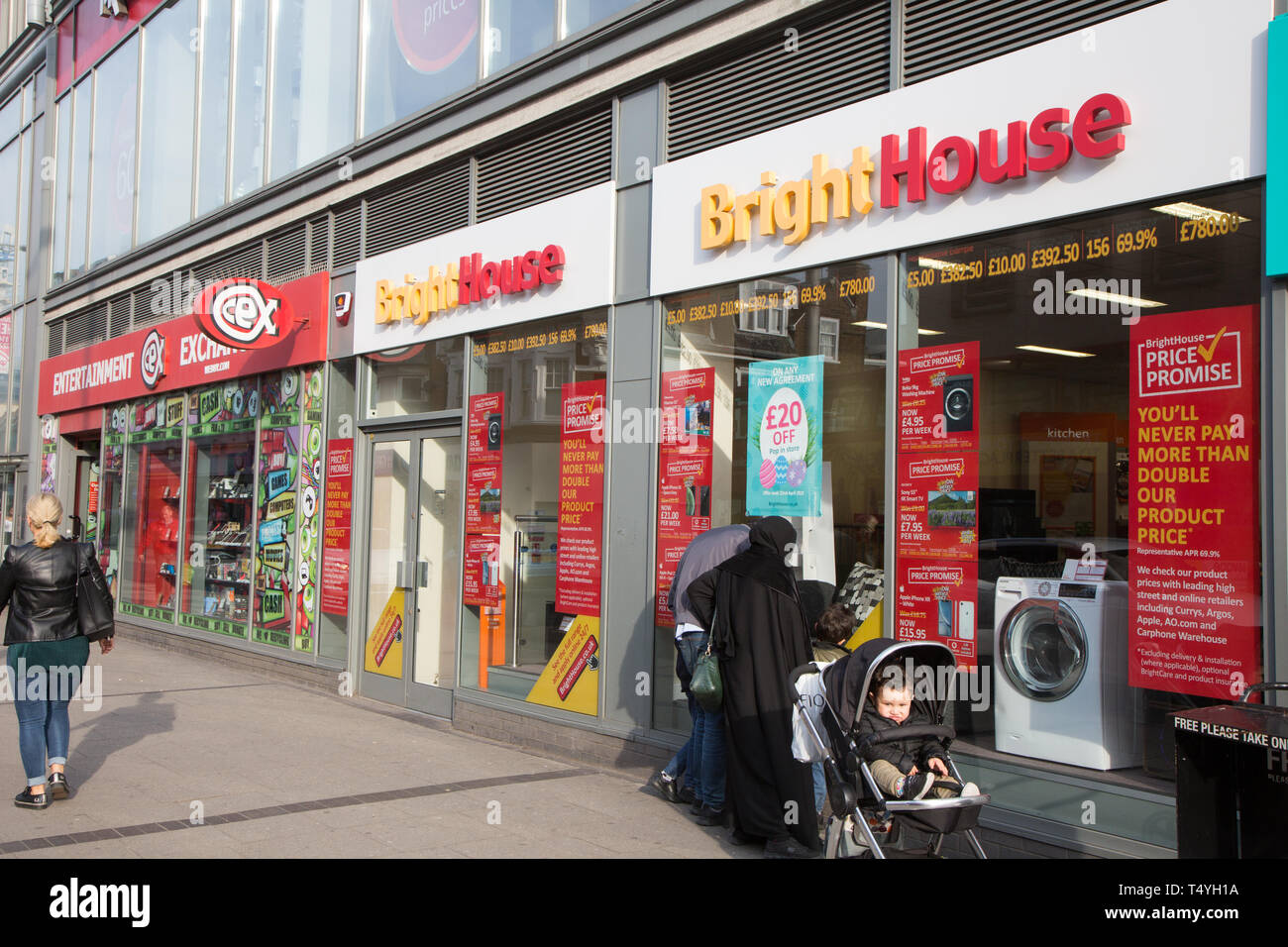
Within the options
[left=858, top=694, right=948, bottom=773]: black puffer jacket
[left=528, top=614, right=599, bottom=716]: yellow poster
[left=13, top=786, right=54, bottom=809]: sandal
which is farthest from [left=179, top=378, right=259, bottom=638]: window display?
[left=858, top=694, right=948, bottom=773]: black puffer jacket

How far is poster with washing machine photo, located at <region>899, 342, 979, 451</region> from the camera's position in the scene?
21.2 feet

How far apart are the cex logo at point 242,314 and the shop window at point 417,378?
1.70m

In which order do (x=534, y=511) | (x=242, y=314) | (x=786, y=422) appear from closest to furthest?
(x=786, y=422) < (x=534, y=511) < (x=242, y=314)

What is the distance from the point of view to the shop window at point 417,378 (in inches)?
422

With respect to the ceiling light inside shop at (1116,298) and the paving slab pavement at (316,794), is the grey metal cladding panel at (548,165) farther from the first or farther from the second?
the paving slab pavement at (316,794)

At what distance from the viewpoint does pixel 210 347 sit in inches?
586

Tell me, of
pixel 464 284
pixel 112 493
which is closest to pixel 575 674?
pixel 464 284

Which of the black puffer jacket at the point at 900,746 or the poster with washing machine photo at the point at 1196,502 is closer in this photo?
the black puffer jacket at the point at 900,746

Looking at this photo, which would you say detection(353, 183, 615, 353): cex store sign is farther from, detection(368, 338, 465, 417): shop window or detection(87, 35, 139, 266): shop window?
detection(87, 35, 139, 266): shop window

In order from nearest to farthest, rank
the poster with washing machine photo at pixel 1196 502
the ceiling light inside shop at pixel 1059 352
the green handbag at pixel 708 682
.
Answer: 1. the poster with washing machine photo at pixel 1196 502
2. the ceiling light inside shop at pixel 1059 352
3. the green handbag at pixel 708 682

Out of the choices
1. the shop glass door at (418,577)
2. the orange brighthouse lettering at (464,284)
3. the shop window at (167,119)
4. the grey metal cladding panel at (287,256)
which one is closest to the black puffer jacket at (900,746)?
the orange brighthouse lettering at (464,284)

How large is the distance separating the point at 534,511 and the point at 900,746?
5138 mm

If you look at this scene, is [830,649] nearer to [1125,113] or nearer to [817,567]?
[817,567]

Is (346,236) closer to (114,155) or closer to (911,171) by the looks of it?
(911,171)
